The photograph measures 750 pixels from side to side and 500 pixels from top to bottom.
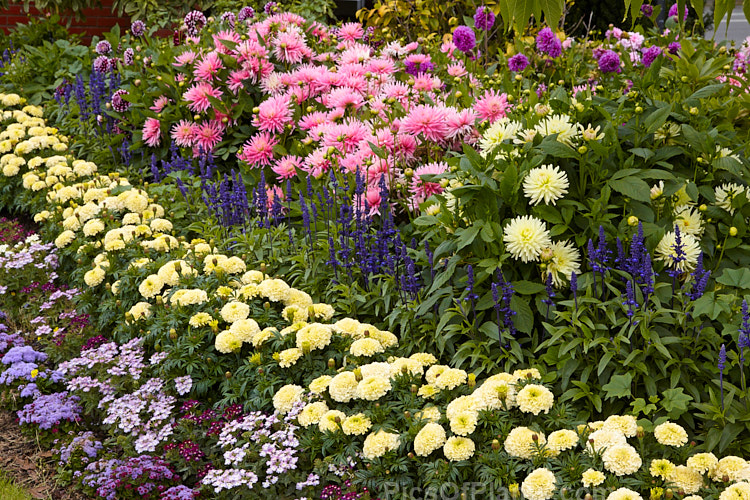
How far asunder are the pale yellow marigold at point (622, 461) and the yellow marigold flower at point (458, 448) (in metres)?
0.43

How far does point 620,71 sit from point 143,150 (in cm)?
343

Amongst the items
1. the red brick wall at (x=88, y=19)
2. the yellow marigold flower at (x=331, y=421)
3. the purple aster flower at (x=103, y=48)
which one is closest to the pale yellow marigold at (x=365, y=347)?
the yellow marigold flower at (x=331, y=421)

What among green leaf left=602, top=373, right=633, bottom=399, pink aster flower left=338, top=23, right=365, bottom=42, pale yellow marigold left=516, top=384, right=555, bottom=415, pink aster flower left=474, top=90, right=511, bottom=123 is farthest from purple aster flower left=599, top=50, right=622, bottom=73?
pale yellow marigold left=516, top=384, right=555, bottom=415

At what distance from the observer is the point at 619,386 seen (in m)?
2.62

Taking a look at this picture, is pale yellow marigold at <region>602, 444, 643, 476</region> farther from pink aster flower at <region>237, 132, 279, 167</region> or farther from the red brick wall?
the red brick wall

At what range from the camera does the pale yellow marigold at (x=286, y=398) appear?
2.82 metres

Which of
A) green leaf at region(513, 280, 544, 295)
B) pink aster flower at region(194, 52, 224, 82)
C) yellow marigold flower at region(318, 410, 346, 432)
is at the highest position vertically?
pink aster flower at region(194, 52, 224, 82)

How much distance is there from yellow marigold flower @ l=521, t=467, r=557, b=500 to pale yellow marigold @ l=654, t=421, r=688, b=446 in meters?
0.41

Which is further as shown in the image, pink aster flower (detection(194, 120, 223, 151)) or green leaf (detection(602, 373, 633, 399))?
pink aster flower (detection(194, 120, 223, 151))

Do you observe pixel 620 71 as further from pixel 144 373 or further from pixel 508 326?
pixel 144 373

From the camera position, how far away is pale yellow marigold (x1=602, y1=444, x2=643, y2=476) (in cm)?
227

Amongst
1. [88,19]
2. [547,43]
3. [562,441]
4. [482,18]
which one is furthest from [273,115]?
[88,19]

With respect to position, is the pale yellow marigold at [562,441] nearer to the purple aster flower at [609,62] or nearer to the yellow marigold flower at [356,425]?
the yellow marigold flower at [356,425]

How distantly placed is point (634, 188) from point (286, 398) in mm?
1594
